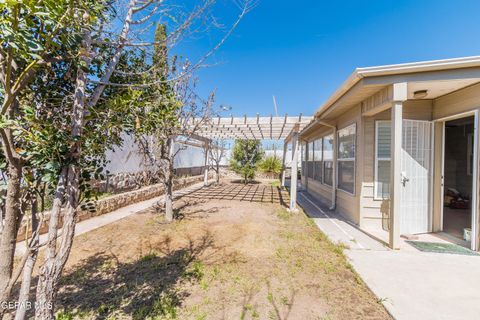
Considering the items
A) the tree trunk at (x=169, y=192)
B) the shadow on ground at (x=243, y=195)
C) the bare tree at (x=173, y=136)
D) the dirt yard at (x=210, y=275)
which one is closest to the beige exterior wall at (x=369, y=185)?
the dirt yard at (x=210, y=275)

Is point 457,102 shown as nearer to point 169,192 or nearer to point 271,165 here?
point 169,192

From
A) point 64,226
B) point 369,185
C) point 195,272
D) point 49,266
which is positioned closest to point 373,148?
point 369,185

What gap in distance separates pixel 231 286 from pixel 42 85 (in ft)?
9.32

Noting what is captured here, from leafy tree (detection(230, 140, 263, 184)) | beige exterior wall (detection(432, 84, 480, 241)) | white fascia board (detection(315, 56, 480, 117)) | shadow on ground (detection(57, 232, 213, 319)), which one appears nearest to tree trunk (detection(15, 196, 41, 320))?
shadow on ground (detection(57, 232, 213, 319))

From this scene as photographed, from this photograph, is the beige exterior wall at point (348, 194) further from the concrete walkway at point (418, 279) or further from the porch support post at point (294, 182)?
the porch support post at point (294, 182)

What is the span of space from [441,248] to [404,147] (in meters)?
1.95

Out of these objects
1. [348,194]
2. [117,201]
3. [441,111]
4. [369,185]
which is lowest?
[117,201]

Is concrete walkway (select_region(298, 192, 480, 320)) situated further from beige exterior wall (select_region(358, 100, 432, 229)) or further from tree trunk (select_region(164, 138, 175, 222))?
tree trunk (select_region(164, 138, 175, 222))

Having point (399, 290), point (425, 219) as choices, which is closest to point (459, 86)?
point (425, 219)

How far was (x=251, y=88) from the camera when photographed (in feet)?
34.8

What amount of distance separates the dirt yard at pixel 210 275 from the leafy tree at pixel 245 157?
876cm

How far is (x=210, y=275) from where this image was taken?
3.03 metres

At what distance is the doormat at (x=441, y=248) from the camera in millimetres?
3684

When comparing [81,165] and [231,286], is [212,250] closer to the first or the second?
[231,286]
